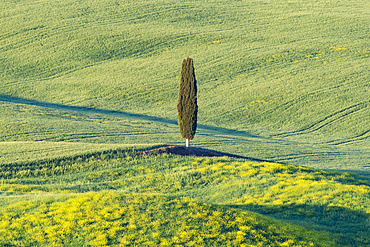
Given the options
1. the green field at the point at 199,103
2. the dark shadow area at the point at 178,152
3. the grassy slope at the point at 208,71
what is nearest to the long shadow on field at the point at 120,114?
the green field at the point at 199,103

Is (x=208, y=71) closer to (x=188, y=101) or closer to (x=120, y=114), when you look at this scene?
(x=120, y=114)

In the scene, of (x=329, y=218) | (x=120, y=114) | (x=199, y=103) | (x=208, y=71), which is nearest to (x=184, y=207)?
(x=329, y=218)

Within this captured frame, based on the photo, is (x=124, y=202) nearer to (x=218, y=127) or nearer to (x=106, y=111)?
(x=218, y=127)

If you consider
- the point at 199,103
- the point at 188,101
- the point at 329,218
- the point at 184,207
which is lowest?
the point at 329,218

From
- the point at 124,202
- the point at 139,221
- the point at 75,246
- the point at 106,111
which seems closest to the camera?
the point at 75,246

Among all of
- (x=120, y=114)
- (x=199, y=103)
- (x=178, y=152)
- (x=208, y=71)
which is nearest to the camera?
(x=178, y=152)

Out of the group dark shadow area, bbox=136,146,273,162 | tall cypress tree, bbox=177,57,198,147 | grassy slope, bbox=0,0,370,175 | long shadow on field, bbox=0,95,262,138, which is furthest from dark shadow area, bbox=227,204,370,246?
long shadow on field, bbox=0,95,262,138

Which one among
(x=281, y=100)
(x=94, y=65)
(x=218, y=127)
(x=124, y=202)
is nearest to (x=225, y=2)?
(x=94, y=65)
